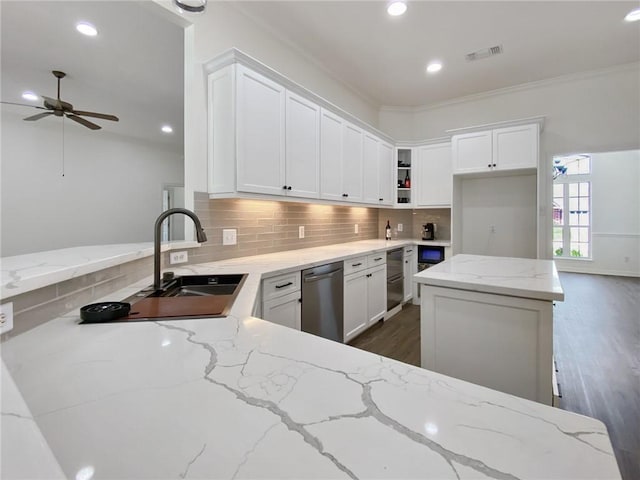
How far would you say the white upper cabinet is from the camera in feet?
11.8

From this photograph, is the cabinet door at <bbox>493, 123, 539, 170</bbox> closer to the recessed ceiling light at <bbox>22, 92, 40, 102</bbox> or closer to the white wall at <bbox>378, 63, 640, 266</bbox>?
the white wall at <bbox>378, 63, 640, 266</bbox>

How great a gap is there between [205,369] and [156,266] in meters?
0.96

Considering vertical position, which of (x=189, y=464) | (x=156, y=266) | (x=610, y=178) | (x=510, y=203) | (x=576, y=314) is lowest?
(x=576, y=314)

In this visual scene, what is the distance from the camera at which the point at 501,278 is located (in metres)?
1.62

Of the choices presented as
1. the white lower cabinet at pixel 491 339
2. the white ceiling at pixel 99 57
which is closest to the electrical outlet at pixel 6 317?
the white lower cabinet at pixel 491 339

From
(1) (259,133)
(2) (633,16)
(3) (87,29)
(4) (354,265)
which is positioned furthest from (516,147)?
(3) (87,29)

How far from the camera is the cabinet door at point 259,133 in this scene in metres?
2.13

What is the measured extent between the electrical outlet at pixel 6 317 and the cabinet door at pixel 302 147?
1890mm

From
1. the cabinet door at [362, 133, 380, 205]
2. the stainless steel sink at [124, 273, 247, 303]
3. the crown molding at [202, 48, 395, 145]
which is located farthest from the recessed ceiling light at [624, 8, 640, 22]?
the stainless steel sink at [124, 273, 247, 303]

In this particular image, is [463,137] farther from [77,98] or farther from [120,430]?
[77,98]

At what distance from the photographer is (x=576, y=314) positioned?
3814 millimetres

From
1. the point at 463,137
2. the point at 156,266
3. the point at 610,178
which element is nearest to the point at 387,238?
the point at 463,137

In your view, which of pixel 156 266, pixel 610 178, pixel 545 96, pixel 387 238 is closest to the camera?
pixel 156 266

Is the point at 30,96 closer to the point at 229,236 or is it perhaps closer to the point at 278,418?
the point at 229,236
